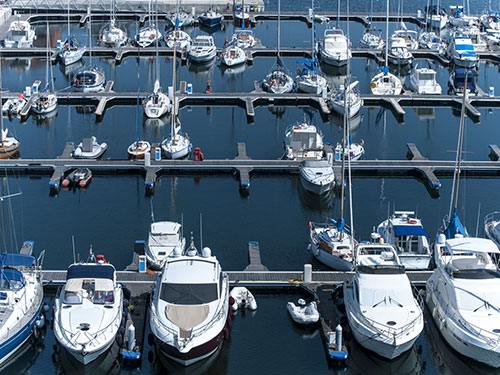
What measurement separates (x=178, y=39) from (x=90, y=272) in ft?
182

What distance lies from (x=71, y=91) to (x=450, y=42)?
37.5m

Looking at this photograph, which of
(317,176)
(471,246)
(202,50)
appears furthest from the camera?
(202,50)

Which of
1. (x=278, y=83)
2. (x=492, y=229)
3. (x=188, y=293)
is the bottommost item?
(x=492, y=229)

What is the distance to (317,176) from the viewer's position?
204ft

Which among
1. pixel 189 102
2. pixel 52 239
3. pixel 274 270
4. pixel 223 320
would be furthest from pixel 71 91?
pixel 223 320

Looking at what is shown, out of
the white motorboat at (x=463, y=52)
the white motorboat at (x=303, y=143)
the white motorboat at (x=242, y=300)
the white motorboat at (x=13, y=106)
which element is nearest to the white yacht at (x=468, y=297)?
the white motorboat at (x=242, y=300)

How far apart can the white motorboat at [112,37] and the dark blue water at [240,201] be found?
627cm

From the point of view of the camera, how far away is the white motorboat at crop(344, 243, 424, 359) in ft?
138

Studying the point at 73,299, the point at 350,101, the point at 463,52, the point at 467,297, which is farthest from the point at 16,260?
the point at 463,52

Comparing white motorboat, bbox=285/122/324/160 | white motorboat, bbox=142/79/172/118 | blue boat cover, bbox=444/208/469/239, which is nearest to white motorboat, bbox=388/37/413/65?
white motorboat, bbox=142/79/172/118

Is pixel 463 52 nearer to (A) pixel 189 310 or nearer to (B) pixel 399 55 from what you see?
(B) pixel 399 55

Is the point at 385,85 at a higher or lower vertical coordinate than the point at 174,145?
higher

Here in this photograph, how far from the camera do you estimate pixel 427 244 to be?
51188mm

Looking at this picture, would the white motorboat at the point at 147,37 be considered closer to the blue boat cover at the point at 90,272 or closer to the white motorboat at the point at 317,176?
the white motorboat at the point at 317,176
